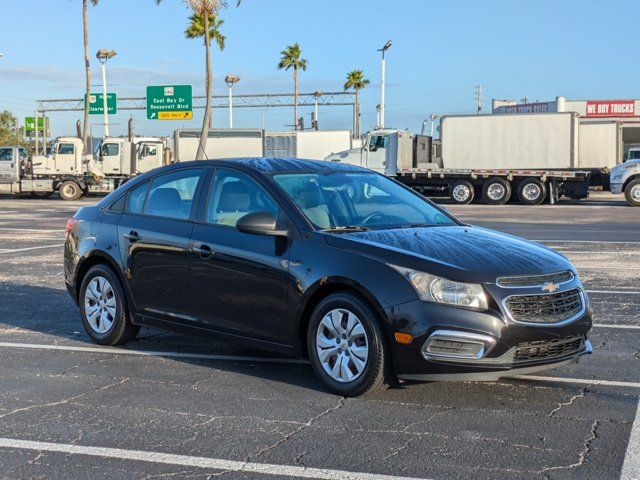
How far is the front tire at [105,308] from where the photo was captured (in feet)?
23.6

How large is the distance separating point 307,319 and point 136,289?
70.8 inches

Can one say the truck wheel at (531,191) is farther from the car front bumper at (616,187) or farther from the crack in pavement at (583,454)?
the crack in pavement at (583,454)

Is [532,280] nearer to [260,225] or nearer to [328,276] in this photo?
[328,276]

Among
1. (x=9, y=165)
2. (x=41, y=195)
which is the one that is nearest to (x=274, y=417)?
(x=9, y=165)

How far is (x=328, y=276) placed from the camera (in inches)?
222

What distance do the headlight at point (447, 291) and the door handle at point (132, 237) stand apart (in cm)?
261

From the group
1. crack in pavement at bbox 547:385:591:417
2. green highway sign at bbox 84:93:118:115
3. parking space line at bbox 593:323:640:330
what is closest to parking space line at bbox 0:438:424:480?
crack in pavement at bbox 547:385:591:417

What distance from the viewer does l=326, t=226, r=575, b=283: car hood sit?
5.30 meters

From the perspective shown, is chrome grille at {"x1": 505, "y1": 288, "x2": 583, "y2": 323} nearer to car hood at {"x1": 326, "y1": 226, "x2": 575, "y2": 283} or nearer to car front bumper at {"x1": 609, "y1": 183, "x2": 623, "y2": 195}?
car hood at {"x1": 326, "y1": 226, "x2": 575, "y2": 283}

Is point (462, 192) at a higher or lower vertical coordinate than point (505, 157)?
lower

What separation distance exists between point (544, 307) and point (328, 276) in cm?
136

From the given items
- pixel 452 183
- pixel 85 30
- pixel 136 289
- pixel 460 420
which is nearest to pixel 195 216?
pixel 136 289

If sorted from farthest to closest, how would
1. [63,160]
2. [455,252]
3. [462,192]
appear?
[63,160]
[462,192]
[455,252]

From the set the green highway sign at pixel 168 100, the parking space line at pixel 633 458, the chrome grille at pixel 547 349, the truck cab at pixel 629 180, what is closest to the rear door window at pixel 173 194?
the chrome grille at pixel 547 349
